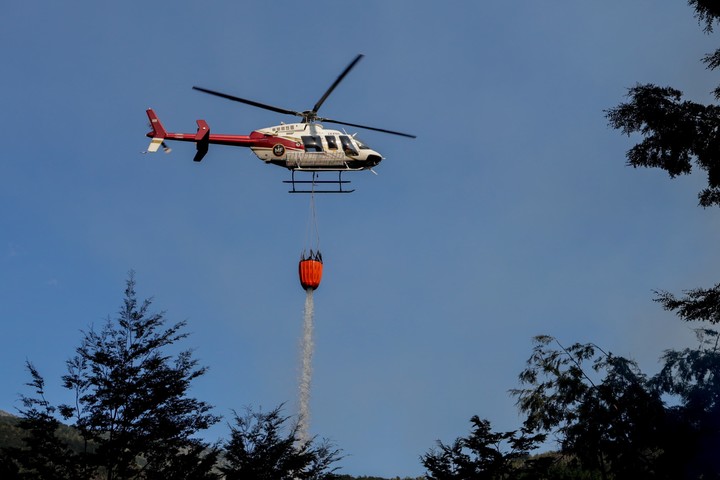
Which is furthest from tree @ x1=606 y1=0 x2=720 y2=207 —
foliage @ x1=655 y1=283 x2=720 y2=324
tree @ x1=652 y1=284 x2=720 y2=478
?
tree @ x1=652 y1=284 x2=720 y2=478

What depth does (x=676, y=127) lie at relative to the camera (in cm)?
1656

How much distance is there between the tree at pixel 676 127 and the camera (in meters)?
16.4

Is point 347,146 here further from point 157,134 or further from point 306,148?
point 157,134

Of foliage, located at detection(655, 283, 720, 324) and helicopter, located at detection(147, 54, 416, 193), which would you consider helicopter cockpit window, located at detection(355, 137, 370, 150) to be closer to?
helicopter, located at detection(147, 54, 416, 193)

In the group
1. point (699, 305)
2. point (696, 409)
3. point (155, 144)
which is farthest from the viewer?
point (155, 144)

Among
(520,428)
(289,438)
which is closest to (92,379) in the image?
(289,438)

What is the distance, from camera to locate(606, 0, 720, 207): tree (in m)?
16.4

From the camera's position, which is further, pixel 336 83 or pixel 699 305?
pixel 336 83

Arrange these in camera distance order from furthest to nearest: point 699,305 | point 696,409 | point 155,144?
point 155,144, point 696,409, point 699,305

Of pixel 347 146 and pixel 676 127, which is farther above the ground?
pixel 347 146

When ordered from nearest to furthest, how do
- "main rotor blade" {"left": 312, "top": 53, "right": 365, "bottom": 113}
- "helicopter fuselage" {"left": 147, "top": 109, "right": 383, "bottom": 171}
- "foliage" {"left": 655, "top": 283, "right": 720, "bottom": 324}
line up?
"foliage" {"left": 655, "top": 283, "right": 720, "bottom": 324}
"main rotor blade" {"left": 312, "top": 53, "right": 365, "bottom": 113}
"helicopter fuselage" {"left": 147, "top": 109, "right": 383, "bottom": 171}

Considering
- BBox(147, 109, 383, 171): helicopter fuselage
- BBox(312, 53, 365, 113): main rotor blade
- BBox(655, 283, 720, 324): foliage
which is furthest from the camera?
BBox(147, 109, 383, 171): helicopter fuselage

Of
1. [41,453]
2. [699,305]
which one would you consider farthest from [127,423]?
[699,305]

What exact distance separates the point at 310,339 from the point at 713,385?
23.0 meters
